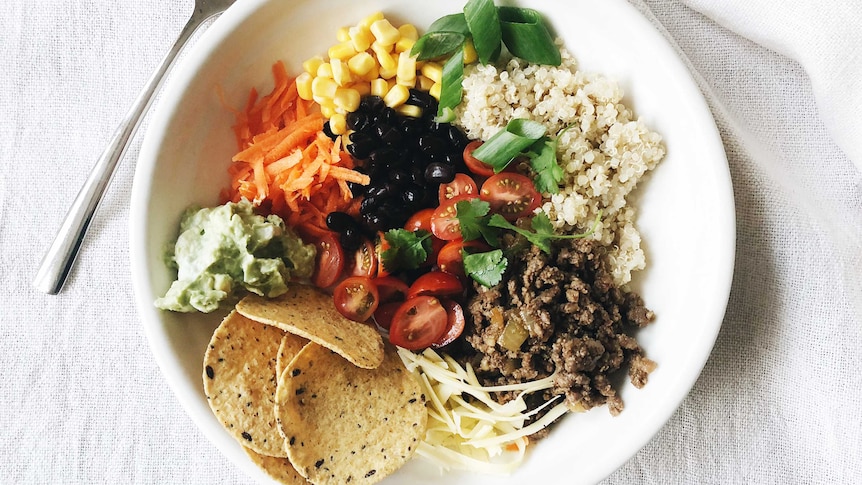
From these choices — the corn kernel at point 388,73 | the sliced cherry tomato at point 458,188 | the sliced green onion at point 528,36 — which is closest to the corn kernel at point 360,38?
the corn kernel at point 388,73

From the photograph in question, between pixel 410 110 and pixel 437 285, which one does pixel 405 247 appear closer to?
pixel 437 285

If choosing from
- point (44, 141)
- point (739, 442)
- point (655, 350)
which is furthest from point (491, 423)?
point (44, 141)

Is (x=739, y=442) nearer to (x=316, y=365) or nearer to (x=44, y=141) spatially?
(x=316, y=365)

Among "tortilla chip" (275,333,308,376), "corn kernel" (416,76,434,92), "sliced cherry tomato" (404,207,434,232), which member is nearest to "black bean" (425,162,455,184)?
"sliced cherry tomato" (404,207,434,232)

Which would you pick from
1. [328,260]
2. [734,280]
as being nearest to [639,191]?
[734,280]

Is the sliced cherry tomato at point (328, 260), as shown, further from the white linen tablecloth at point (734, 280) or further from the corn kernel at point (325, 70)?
the white linen tablecloth at point (734, 280)

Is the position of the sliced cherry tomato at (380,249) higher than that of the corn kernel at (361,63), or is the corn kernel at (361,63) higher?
the corn kernel at (361,63)
